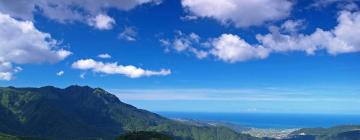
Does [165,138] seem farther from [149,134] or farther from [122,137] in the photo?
[122,137]

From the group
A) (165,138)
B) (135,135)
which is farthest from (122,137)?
(165,138)

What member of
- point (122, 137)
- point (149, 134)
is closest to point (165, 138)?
point (149, 134)

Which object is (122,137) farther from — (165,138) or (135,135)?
(165,138)
